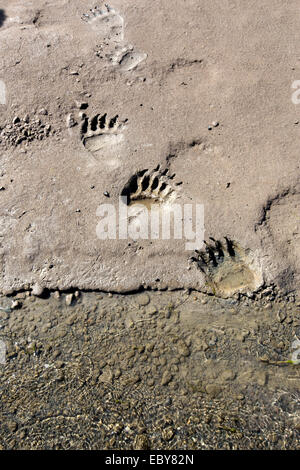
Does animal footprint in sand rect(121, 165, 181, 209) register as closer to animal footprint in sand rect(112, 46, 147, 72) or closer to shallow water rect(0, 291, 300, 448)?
shallow water rect(0, 291, 300, 448)

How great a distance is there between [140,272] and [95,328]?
0.51 meters

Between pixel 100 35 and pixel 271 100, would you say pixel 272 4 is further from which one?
pixel 100 35

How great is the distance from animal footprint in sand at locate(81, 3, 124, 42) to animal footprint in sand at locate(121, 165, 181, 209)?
5.32 feet

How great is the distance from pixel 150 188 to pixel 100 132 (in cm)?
72

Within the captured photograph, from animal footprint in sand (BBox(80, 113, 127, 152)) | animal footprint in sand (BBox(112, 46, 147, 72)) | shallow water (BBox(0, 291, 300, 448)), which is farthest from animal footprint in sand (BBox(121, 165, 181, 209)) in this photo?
animal footprint in sand (BBox(112, 46, 147, 72))

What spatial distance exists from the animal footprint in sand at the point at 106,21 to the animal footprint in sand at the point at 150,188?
5.32 feet

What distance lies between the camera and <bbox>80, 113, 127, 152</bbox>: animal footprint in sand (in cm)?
332


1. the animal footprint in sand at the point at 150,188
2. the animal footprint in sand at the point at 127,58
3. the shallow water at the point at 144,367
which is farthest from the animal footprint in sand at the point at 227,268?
the animal footprint in sand at the point at 127,58

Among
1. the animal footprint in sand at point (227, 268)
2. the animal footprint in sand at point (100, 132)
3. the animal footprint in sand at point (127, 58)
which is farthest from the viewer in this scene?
the animal footprint in sand at point (127, 58)

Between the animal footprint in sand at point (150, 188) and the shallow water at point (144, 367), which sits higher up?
the animal footprint in sand at point (150, 188)

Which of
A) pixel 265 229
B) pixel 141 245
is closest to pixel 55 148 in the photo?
pixel 141 245

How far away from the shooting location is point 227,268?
282cm

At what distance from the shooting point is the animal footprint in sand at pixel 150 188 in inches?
121

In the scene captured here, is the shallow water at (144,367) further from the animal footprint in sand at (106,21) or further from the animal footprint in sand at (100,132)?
the animal footprint in sand at (106,21)
